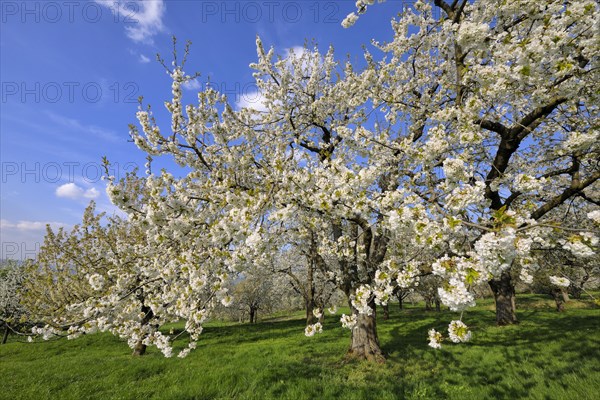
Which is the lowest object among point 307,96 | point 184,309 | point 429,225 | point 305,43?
point 184,309

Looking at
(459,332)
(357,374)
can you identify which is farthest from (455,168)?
(357,374)

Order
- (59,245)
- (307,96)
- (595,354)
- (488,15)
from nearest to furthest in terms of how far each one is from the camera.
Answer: (488,15)
(595,354)
(307,96)
(59,245)

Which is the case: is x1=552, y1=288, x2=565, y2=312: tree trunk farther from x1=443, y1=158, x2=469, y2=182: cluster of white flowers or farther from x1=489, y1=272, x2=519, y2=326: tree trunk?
x1=443, y1=158, x2=469, y2=182: cluster of white flowers

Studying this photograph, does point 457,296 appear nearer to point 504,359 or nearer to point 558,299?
point 504,359

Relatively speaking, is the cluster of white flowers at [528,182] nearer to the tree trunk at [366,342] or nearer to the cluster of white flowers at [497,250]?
the cluster of white flowers at [497,250]

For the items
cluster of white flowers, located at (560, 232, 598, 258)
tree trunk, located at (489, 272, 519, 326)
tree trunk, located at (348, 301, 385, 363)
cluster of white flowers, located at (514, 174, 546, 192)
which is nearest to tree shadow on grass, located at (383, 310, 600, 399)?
tree trunk, located at (348, 301, 385, 363)

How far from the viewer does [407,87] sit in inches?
345

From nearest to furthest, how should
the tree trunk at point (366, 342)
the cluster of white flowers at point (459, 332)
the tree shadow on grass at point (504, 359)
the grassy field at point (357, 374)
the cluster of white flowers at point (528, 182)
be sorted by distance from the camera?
the cluster of white flowers at point (459, 332) < the cluster of white flowers at point (528, 182) < the grassy field at point (357, 374) < the tree shadow on grass at point (504, 359) < the tree trunk at point (366, 342)

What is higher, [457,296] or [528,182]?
[528,182]

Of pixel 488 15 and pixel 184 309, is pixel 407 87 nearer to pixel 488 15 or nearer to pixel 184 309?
pixel 488 15

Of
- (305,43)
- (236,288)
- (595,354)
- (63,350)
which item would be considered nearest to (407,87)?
(305,43)

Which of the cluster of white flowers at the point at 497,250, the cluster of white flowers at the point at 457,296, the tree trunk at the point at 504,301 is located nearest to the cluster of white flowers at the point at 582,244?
the cluster of white flowers at the point at 497,250

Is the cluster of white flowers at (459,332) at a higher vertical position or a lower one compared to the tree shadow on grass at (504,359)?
higher

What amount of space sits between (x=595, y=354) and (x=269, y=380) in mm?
10435
